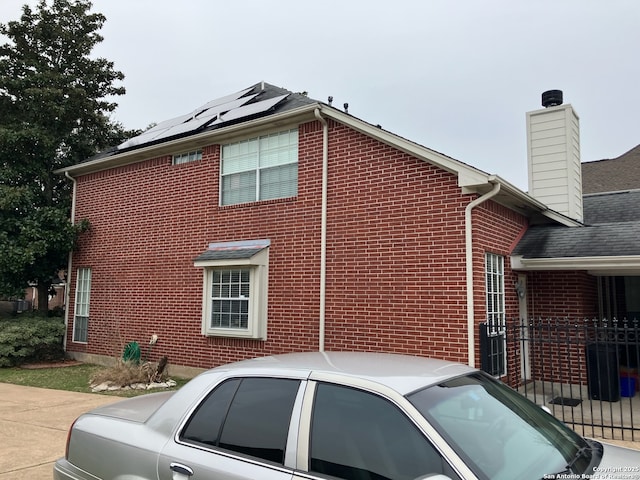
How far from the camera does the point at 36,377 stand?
11.0 metres

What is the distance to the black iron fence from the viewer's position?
6.83m

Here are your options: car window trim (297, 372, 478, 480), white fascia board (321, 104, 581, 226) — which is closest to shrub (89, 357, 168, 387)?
white fascia board (321, 104, 581, 226)

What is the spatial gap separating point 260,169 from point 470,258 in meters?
4.73

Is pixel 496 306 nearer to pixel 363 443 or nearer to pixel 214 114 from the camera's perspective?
pixel 363 443

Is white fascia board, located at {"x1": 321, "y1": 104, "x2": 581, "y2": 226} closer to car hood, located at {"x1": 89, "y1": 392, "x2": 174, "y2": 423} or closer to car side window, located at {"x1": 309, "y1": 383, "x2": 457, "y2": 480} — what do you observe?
car hood, located at {"x1": 89, "y1": 392, "x2": 174, "y2": 423}

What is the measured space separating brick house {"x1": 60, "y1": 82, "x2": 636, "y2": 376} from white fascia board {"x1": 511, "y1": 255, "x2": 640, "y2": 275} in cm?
10

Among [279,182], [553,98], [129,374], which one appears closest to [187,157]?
[279,182]

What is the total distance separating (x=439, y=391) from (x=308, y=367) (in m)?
0.71

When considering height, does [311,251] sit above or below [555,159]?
below

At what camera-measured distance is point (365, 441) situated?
7.72ft

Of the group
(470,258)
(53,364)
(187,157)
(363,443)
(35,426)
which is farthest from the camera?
(53,364)

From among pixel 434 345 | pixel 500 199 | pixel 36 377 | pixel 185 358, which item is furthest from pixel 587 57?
pixel 36 377

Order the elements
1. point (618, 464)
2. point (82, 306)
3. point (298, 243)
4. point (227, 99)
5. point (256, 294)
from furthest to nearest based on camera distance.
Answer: point (227, 99) < point (82, 306) < point (256, 294) < point (298, 243) < point (618, 464)

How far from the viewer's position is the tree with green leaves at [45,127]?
41.9 feet
